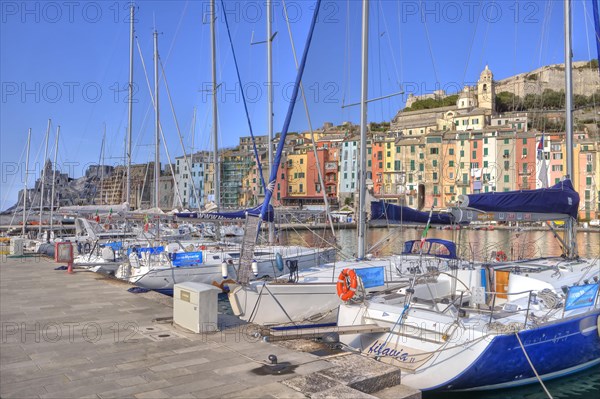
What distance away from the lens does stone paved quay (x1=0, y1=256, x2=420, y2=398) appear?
261 inches

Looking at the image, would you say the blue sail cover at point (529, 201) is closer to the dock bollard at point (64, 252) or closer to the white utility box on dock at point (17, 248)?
the dock bollard at point (64, 252)

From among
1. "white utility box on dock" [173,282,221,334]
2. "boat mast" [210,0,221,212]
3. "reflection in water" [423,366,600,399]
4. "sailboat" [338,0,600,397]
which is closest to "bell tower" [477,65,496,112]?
"boat mast" [210,0,221,212]

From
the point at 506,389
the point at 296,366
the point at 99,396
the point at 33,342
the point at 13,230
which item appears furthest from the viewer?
the point at 13,230

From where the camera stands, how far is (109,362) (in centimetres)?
784

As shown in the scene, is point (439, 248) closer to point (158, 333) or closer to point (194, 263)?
point (194, 263)

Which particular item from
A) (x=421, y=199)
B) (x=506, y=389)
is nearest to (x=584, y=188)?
(x=421, y=199)

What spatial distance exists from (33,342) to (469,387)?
294 inches

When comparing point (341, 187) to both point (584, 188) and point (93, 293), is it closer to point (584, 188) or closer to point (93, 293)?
point (584, 188)

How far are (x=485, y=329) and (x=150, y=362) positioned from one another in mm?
5421

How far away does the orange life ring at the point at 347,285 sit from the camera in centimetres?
1040

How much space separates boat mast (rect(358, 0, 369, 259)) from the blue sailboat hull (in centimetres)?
611

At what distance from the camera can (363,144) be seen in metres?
15.4

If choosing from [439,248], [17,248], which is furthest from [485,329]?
[17,248]

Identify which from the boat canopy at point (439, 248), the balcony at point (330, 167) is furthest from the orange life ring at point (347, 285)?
the balcony at point (330, 167)
